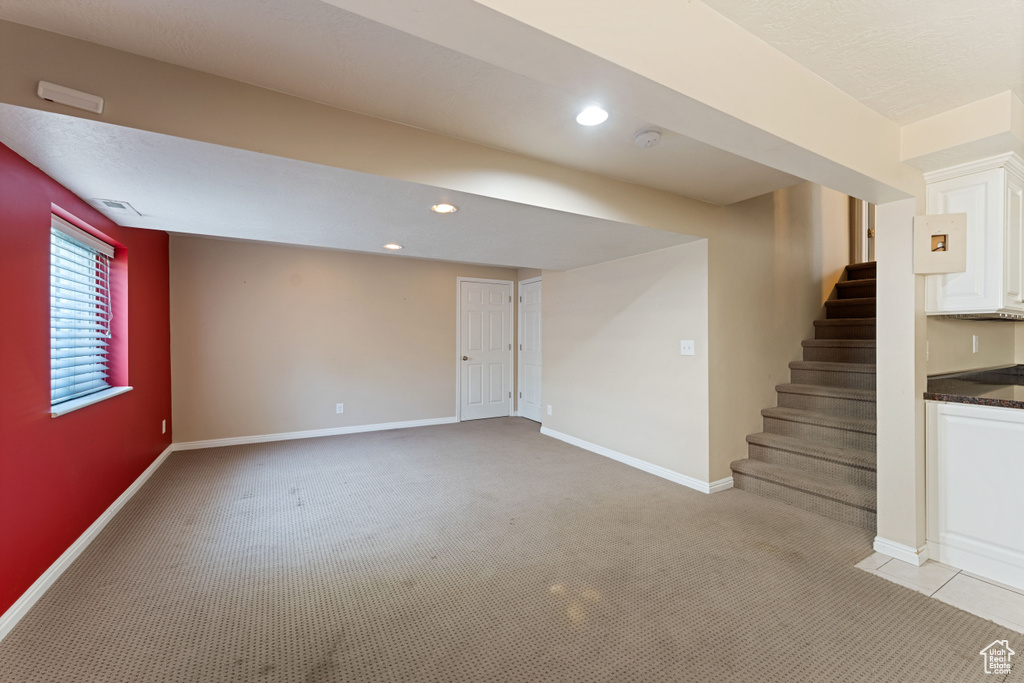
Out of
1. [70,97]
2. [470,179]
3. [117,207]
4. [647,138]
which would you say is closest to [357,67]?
[470,179]

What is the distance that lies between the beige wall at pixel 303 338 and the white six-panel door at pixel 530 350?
854 mm

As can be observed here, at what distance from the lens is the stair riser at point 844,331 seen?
372 cm

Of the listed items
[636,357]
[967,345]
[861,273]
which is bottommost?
[636,357]

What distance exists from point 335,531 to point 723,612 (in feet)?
7.31

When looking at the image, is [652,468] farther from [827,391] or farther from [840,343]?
[840,343]

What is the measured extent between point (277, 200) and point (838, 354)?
4557 mm

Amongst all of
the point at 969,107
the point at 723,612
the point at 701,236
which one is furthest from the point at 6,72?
the point at 969,107

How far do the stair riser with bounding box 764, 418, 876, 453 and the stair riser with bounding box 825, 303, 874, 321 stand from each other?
1360 millimetres

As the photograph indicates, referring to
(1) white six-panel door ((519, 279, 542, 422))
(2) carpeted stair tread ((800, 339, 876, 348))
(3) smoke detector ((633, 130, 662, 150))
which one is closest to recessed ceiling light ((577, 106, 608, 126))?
(3) smoke detector ((633, 130, 662, 150))

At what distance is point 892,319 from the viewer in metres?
2.25

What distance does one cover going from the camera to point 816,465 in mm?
3004

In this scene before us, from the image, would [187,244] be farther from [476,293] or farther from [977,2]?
[977,2]

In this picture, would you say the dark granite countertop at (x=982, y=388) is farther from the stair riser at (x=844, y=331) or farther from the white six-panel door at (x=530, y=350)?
the white six-panel door at (x=530, y=350)

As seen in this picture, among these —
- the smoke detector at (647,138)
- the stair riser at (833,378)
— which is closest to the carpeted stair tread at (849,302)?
the stair riser at (833,378)
